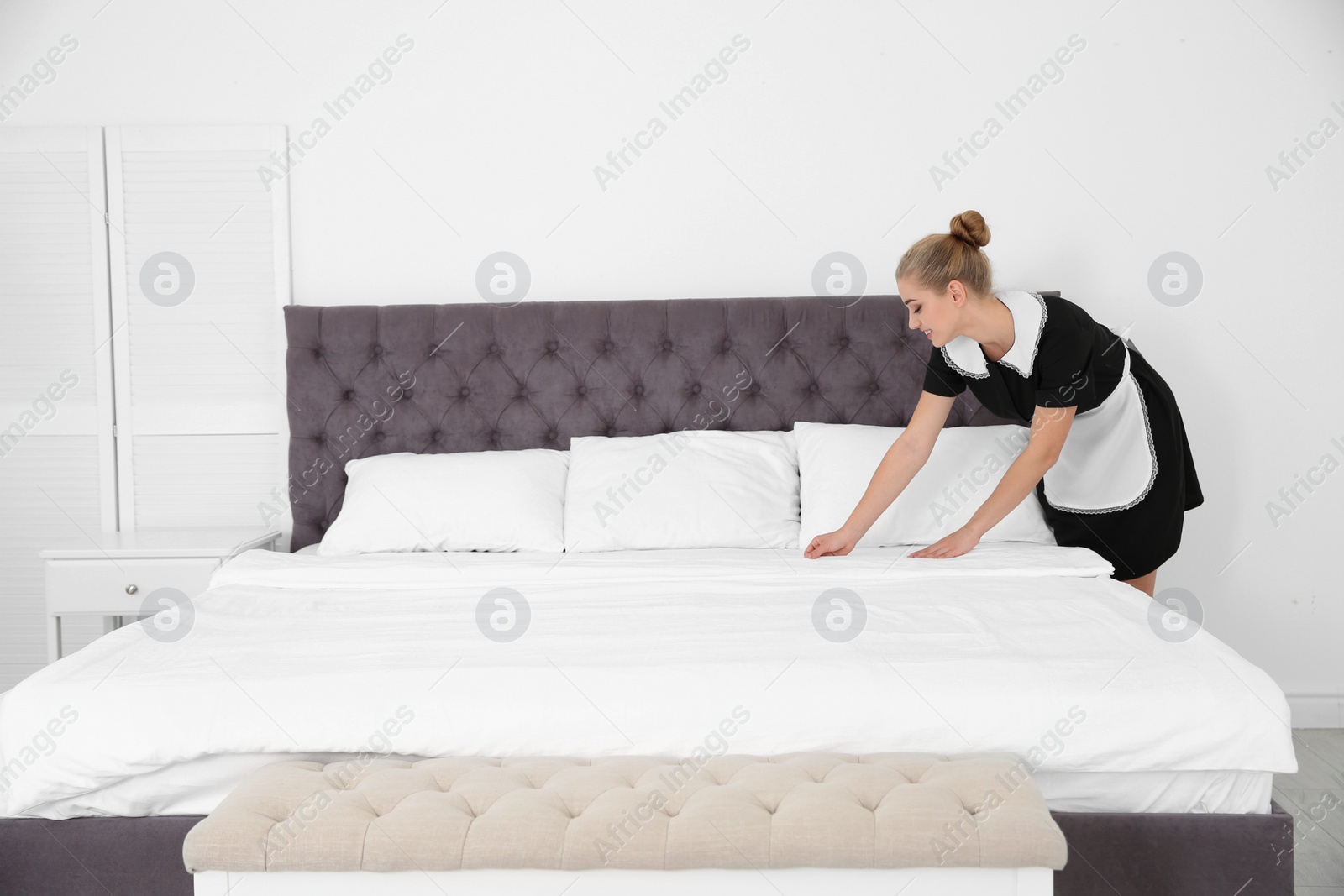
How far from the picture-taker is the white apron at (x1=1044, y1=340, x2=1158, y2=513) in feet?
8.02

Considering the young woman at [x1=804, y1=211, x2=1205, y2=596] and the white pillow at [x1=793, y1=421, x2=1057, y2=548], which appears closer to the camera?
the young woman at [x1=804, y1=211, x2=1205, y2=596]

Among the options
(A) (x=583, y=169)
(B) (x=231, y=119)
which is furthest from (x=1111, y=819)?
(B) (x=231, y=119)

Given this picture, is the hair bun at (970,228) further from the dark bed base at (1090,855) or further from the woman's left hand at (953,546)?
the dark bed base at (1090,855)

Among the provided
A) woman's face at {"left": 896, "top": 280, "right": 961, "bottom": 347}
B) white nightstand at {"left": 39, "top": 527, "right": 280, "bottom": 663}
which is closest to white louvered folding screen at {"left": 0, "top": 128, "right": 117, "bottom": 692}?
white nightstand at {"left": 39, "top": 527, "right": 280, "bottom": 663}

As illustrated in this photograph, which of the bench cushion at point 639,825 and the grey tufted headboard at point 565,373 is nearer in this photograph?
the bench cushion at point 639,825

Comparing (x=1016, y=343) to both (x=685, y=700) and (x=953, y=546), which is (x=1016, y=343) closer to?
(x=953, y=546)

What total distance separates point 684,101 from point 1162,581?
6.99 ft

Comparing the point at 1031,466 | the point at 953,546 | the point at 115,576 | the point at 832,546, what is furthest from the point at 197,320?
the point at 1031,466

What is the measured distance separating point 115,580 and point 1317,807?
316cm

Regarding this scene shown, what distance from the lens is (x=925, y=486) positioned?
2555 mm

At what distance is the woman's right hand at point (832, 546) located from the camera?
2357 mm

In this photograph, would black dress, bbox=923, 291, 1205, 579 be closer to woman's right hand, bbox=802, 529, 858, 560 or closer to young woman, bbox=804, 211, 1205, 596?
young woman, bbox=804, 211, 1205, 596

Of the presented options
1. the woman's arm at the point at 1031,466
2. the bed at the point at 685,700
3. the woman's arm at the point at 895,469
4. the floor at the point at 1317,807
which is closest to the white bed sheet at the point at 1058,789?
the bed at the point at 685,700

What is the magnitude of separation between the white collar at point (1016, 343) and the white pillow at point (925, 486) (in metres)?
0.31
